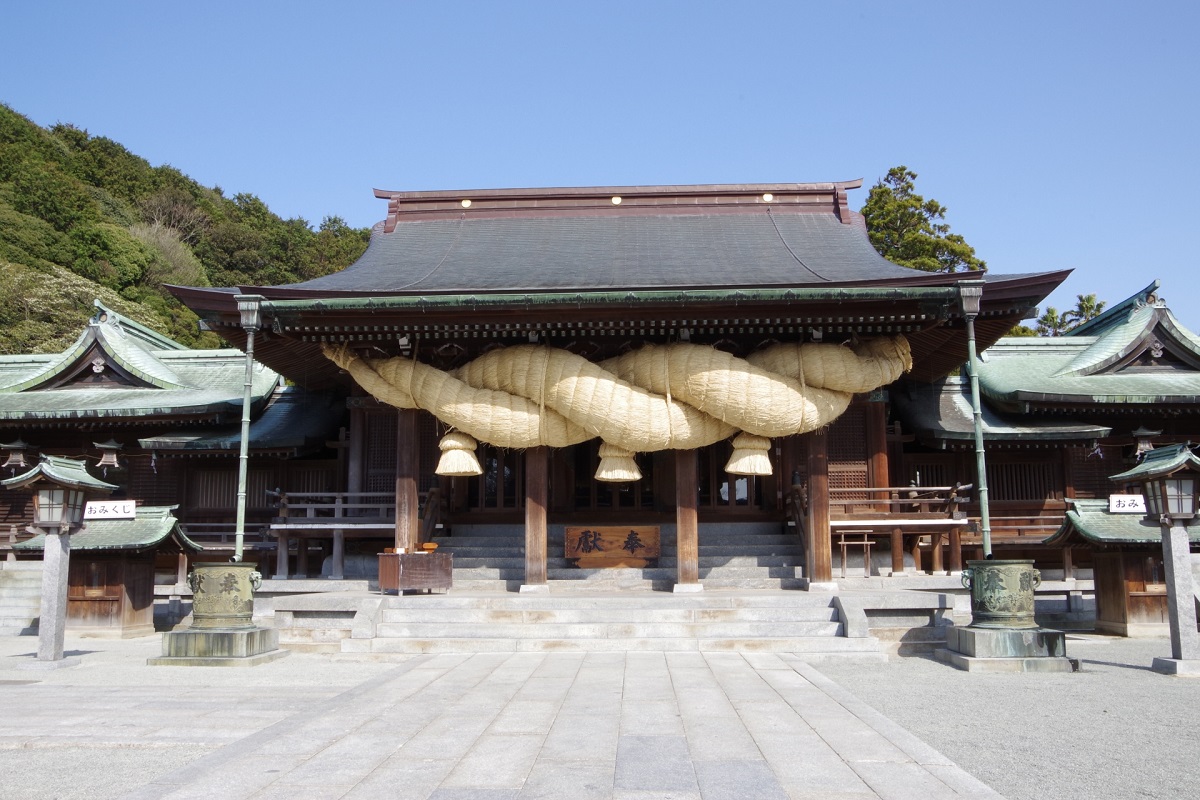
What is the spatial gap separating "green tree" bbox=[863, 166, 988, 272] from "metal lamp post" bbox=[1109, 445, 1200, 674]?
24086mm

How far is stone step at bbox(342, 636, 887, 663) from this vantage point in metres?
10.2

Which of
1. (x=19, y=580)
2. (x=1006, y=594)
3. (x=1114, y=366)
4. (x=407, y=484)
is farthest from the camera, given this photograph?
(x=1114, y=366)

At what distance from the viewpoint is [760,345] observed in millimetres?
12594

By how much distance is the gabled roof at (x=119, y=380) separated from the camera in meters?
15.7

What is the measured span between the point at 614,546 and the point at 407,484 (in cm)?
324

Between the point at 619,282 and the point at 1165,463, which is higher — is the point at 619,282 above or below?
above

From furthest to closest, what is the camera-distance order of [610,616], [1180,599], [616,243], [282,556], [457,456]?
[616,243] < [282,556] < [457,456] < [610,616] < [1180,599]

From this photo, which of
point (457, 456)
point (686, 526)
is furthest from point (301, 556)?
point (686, 526)

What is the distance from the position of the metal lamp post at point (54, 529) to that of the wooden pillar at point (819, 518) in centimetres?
892

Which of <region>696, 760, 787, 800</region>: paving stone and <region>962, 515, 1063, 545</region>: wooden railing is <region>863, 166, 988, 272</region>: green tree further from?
<region>696, 760, 787, 800</region>: paving stone

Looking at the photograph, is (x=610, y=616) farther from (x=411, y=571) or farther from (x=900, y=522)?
(x=900, y=522)

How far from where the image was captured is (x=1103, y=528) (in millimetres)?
12156

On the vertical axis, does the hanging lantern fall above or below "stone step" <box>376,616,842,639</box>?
above

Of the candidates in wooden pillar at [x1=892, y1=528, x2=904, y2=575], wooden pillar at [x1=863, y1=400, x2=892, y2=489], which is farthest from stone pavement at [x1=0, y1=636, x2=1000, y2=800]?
wooden pillar at [x1=863, y1=400, x2=892, y2=489]
